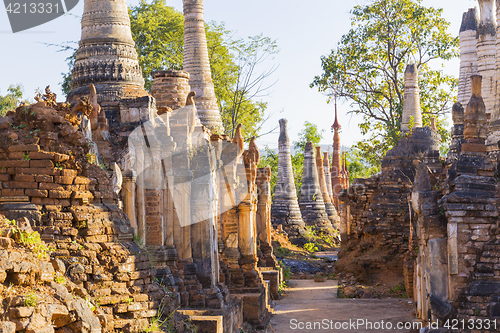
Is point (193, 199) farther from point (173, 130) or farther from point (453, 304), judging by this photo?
point (453, 304)

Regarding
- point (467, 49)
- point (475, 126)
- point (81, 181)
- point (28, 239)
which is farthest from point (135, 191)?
point (467, 49)

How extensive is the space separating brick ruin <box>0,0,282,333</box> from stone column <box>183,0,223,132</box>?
0.03 m

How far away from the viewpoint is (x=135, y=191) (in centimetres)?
996

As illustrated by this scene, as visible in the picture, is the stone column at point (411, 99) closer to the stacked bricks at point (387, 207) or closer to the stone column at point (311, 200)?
the stacked bricks at point (387, 207)

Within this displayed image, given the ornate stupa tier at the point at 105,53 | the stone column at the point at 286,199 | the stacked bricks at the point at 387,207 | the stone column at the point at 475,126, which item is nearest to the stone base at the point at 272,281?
the stacked bricks at the point at 387,207

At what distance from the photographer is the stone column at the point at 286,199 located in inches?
1072

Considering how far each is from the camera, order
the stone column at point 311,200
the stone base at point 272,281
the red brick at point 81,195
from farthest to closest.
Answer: the stone column at point 311,200
the stone base at point 272,281
the red brick at point 81,195

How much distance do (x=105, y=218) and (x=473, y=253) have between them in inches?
217

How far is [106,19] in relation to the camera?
469 inches

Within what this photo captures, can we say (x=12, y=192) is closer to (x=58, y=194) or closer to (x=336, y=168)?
(x=58, y=194)

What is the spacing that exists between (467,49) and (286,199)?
417 inches

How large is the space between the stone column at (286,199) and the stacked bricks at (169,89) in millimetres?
14396

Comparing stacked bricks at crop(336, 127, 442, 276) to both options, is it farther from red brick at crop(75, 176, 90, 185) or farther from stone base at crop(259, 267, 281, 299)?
red brick at crop(75, 176, 90, 185)

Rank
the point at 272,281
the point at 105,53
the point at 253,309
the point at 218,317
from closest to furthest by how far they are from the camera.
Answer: the point at 218,317, the point at 105,53, the point at 253,309, the point at 272,281
